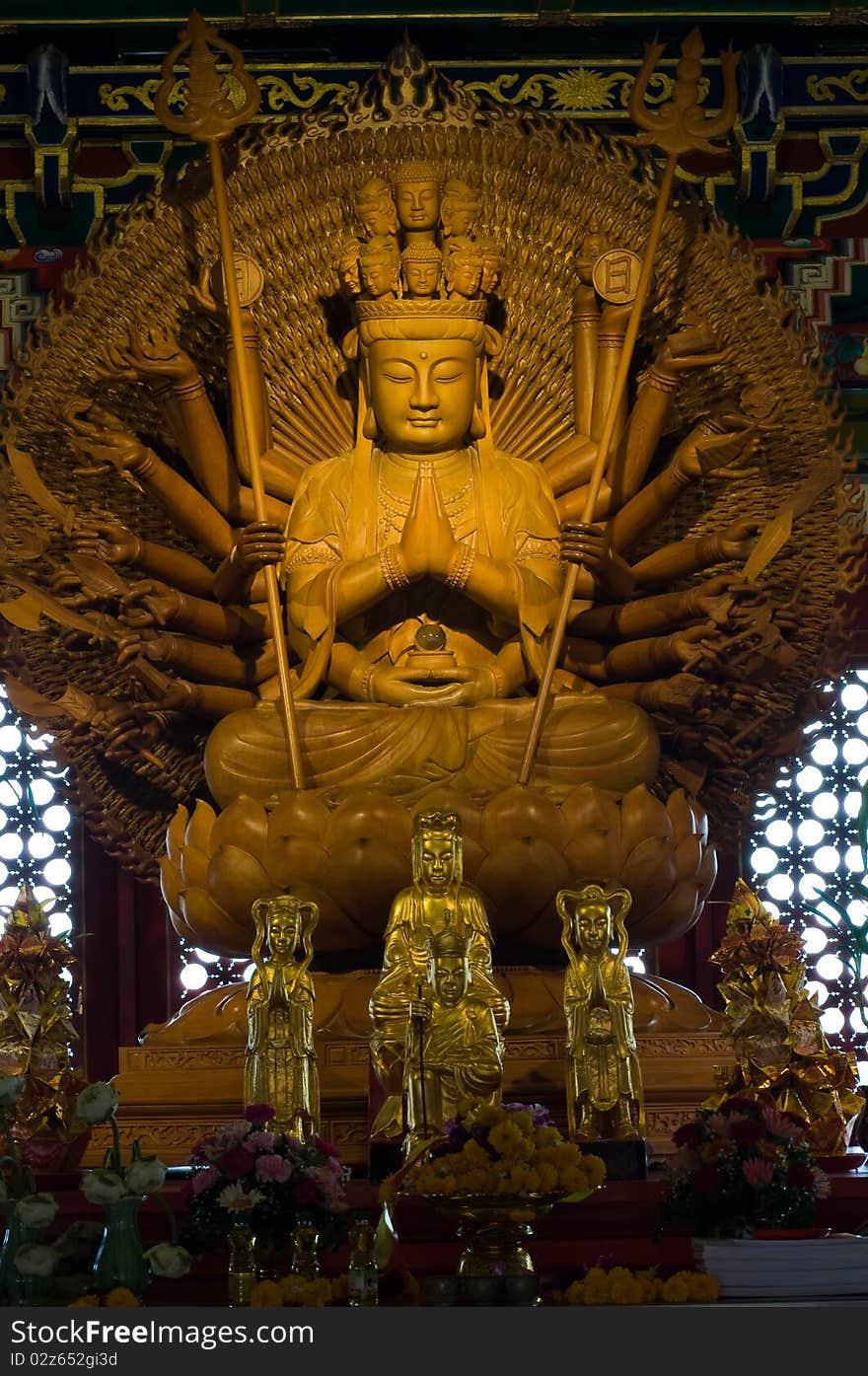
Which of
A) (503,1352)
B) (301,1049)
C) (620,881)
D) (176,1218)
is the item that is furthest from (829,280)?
(503,1352)

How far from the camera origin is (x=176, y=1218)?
502cm

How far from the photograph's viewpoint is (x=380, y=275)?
278 inches

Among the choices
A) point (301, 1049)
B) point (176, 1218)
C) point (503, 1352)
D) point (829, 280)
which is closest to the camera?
point (503, 1352)

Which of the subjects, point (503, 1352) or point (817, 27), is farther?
point (817, 27)

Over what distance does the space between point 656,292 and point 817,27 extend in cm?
135

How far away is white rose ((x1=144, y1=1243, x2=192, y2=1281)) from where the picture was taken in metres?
4.55

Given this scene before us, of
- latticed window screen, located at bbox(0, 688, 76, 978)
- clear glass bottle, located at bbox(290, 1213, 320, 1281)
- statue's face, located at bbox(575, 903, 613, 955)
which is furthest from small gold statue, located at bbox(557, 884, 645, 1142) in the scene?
latticed window screen, located at bbox(0, 688, 76, 978)

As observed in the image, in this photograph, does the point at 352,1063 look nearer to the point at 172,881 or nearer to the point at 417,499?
the point at 172,881

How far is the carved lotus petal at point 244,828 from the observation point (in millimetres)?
6191

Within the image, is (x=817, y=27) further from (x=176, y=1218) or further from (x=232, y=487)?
(x=176, y=1218)

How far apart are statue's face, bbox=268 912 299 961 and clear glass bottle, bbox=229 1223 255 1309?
2.83 feet

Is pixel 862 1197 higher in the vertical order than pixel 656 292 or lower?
lower

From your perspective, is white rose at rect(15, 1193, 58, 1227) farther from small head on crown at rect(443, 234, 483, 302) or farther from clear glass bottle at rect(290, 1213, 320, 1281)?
small head on crown at rect(443, 234, 483, 302)

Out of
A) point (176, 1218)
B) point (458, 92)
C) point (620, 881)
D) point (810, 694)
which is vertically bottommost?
point (176, 1218)
